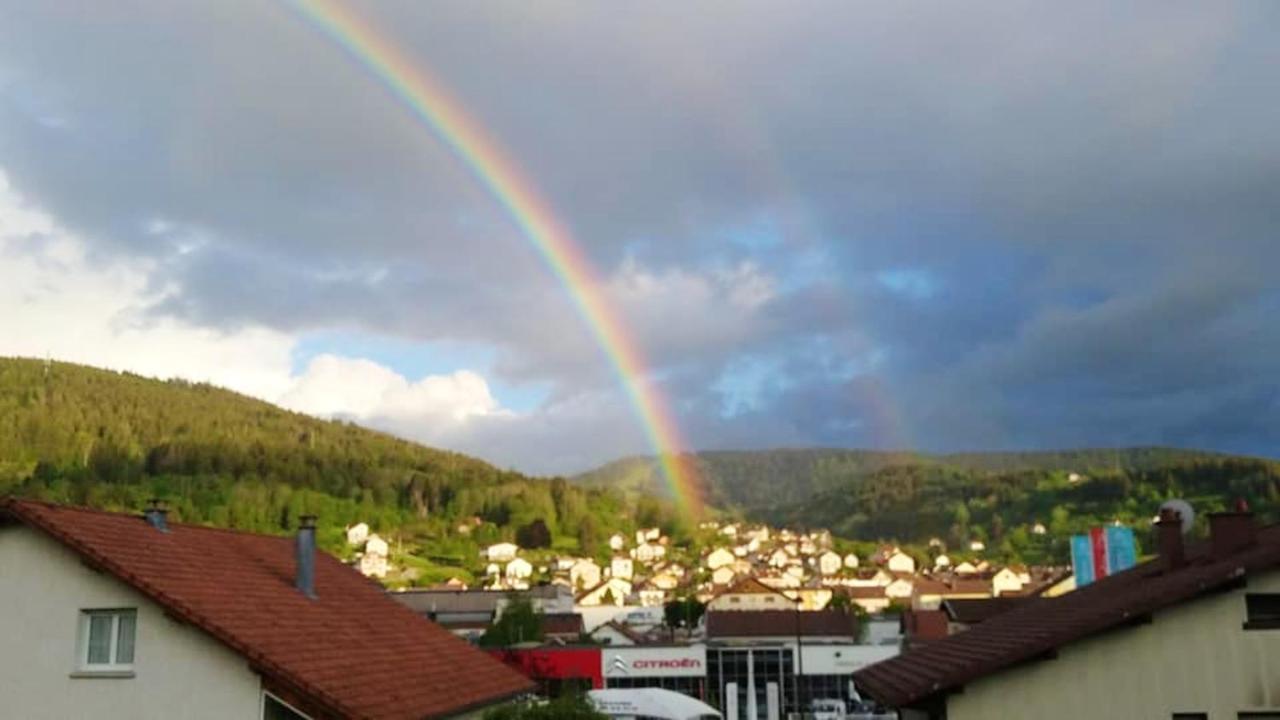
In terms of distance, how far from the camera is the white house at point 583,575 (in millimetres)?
184250

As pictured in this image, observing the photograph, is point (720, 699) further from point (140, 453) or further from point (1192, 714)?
point (140, 453)

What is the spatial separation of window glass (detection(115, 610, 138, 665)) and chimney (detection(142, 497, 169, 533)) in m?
2.38

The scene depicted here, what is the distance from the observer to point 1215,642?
14547mm

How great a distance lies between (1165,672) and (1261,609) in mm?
1523

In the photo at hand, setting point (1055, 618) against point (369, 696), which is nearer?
point (369, 696)

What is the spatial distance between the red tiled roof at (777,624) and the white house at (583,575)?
103605 millimetres

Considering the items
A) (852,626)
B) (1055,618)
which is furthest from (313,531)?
(852,626)

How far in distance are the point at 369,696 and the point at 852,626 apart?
7108 cm

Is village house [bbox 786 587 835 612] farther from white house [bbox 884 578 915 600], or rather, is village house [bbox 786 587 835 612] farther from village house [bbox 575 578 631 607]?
village house [bbox 575 578 631 607]

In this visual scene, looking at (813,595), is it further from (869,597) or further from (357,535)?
(357,535)

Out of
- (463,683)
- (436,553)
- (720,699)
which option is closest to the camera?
(463,683)

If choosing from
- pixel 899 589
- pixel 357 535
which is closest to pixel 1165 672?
pixel 899 589

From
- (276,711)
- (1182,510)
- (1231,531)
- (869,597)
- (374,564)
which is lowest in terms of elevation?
(276,711)

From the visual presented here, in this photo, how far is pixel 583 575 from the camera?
18862cm
